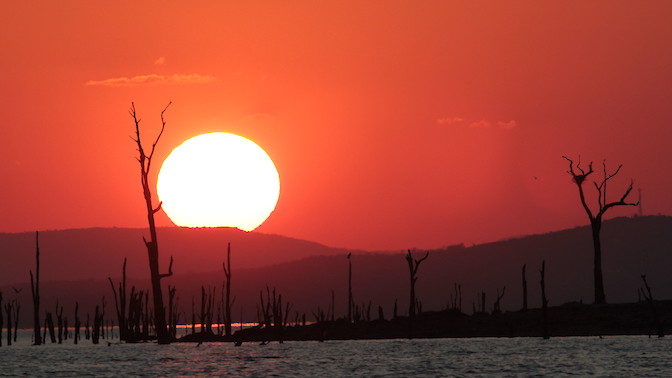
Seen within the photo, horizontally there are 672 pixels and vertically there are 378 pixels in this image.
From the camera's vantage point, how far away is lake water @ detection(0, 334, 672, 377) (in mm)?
59594

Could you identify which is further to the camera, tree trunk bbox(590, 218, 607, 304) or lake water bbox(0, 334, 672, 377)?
tree trunk bbox(590, 218, 607, 304)

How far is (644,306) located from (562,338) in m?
9.72

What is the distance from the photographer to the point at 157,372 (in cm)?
6184

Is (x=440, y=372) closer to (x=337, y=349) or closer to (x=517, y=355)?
(x=517, y=355)

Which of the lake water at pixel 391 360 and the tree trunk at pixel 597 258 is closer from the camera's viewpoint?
the lake water at pixel 391 360

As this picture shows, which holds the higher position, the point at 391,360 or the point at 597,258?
the point at 597,258

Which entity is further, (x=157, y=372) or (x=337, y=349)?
(x=337, y=349)

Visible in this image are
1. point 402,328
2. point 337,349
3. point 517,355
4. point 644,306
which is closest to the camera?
point 517,355

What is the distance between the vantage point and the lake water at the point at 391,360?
196ft

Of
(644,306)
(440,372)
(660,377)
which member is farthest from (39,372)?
(644,306)

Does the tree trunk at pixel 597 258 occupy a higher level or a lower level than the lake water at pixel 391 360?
higher

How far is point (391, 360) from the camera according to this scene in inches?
2766

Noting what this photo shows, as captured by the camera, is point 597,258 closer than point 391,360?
No

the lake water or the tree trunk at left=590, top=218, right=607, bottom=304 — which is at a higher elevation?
the tree trunk at left=590, top=218, right=607, bottom=304
